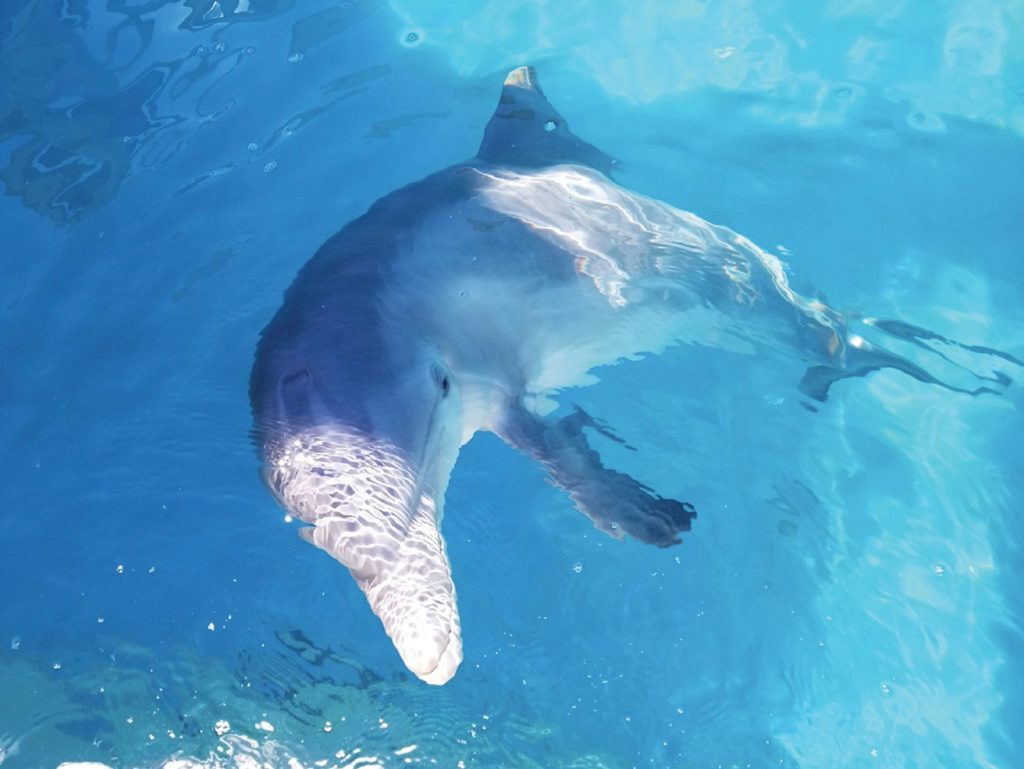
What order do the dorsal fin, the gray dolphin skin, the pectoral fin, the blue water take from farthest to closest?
the dorsal fin → the blue water → the pectoral fin → the gray dolphin skin

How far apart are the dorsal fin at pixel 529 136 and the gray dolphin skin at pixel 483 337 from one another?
0.06 ft

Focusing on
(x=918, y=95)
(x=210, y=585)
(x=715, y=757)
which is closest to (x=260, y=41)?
(x=210, y=585)

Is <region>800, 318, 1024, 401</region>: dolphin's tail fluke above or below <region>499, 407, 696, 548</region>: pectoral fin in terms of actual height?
below

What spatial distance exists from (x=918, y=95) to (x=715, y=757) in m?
6.80

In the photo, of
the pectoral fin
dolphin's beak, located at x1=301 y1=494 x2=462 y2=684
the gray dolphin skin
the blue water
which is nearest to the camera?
dolphin's beak, located at x1=301 y1=494 x2=462 y2=684

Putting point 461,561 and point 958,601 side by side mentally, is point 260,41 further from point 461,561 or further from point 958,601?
point 958,601

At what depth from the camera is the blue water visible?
17.2ft

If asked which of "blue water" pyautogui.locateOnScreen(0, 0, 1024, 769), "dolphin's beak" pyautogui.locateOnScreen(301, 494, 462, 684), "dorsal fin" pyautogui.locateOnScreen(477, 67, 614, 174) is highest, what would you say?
"dorsal fin" pyautogui.locateOnScreen(477, 67, 614, 174)

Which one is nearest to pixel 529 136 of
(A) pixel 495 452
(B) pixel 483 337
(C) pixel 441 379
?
(B) pixel 483 337

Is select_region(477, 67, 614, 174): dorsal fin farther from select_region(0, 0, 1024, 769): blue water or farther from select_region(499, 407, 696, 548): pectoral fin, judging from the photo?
select_region(499, 407, 696, 548): pectoral fin

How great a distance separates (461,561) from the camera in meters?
5.70

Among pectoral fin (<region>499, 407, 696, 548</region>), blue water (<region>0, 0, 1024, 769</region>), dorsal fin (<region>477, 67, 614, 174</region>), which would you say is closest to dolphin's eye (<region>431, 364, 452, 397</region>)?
pectoral fin (<region>499, 407, 696, 548</region>)

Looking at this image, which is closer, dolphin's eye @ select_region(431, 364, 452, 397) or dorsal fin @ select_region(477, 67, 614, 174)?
dolphin's eye @ select_region(431, 364, 452, 397)

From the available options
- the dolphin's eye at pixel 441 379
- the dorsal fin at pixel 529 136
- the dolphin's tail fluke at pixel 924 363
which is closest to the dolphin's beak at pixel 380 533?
the dolphin's eye at pixel 441 379
